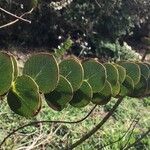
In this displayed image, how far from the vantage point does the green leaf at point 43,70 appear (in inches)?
22.4

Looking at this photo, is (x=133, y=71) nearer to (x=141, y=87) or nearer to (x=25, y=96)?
(x=141, y=87)

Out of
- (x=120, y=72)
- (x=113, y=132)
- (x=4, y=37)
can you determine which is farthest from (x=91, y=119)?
(x=120, y=72)

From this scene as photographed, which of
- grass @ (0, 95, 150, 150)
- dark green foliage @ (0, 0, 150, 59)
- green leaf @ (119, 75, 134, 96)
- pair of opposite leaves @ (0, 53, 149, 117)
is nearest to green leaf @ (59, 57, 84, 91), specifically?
pair of opposite leaves @ (0, 53, 149, 117)

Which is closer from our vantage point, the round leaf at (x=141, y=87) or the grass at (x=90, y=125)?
the round leaf at (x=141, y=87)

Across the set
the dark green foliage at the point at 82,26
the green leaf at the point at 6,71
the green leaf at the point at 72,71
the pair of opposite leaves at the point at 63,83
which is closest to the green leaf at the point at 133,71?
the pair of opposite leaves at the point at 63,83

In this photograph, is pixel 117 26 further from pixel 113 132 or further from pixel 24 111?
pixel 24 111

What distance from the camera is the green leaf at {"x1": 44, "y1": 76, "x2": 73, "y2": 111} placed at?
61cm

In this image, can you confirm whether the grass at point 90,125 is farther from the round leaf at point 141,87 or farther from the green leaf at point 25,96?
the green leaf at point 25,96

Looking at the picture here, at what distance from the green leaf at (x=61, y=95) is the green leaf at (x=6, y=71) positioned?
3.4 inches

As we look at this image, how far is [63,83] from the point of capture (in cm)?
61

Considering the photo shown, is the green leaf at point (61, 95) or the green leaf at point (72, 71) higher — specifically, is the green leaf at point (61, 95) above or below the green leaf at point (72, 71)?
below

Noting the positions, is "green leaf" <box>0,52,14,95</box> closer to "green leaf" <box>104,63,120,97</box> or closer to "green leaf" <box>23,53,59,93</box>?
"green leaf" <box>23,53,59,93</box>

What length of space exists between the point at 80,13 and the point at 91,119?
2.38 metres

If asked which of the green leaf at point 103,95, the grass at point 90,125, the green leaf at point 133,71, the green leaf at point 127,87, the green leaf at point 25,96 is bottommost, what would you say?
the grass at point 90,125
